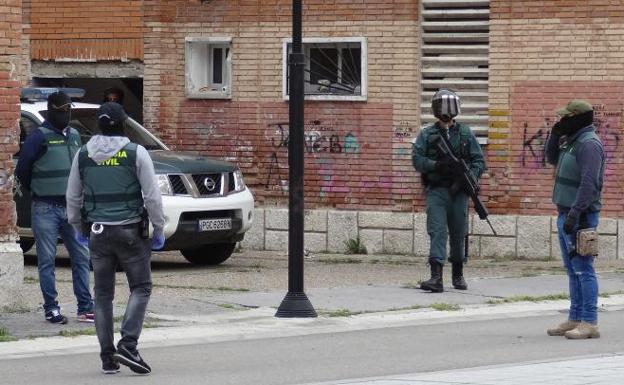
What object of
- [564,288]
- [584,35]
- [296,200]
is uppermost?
[584,35]

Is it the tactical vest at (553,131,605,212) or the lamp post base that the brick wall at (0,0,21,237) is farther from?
the tactical vest at (553,131,605,212)

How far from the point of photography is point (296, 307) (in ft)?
43.1

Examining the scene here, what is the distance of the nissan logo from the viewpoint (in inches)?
672

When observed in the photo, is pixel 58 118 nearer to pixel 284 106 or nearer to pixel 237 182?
pixel 237 182

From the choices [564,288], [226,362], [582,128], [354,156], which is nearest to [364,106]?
[354,156]

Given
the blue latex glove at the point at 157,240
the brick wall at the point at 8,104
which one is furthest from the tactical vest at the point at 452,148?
the blue latex glove at the point at 157,240

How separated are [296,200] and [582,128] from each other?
2.73m

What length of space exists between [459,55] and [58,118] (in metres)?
8.11

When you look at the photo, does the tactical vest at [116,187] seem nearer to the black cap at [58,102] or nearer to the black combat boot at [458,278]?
the black cap at [58,102]

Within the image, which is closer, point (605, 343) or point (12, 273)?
point (605, 343)

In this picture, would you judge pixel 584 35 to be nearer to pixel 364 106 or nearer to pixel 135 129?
pixel 364 106

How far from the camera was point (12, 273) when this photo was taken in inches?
512

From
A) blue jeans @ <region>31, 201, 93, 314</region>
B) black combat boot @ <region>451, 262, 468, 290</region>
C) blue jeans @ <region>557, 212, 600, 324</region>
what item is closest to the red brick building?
black combat boot @ <region>451, 262, 468, 290</region>

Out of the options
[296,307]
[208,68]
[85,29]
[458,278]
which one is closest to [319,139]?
[208,68]
